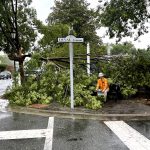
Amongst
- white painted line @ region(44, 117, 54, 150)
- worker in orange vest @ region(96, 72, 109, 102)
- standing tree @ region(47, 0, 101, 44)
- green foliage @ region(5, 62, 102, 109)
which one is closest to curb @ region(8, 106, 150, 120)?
green foliage @ region(5, 62, 102, 109)

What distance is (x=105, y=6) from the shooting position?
15.2 meters

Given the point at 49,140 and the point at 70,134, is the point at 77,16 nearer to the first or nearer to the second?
the point at 70,134

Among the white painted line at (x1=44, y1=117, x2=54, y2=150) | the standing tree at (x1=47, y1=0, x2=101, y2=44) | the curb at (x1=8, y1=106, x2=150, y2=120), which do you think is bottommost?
the white painted line at (x1=44, y1=117, x2=54, y2=150)

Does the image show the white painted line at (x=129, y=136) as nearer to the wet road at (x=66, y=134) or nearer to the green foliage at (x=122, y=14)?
the wet road at (x=66, y=134)

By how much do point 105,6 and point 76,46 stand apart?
10.4 m

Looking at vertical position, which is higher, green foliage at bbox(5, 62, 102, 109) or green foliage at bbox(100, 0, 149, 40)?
green foliage at bbox(100, 0, 149, 40)

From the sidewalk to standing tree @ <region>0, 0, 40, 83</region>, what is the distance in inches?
234

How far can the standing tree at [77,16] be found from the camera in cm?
4595

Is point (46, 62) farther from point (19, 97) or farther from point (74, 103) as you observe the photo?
point (74, 103)

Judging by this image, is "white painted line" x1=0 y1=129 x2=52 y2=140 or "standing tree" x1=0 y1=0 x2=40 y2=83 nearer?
"white painted line" x1=0 y1=129 x2=52 y2=140

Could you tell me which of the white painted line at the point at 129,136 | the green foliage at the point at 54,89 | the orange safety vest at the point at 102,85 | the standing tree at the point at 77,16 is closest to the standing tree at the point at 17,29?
the green foliage at the point at 54,89

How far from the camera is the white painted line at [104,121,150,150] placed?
7841mm

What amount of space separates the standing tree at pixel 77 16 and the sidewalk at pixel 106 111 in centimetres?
3173

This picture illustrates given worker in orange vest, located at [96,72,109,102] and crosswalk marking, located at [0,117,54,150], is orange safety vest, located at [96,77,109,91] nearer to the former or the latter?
worker in orange vest, located at [96,72,109,102]
